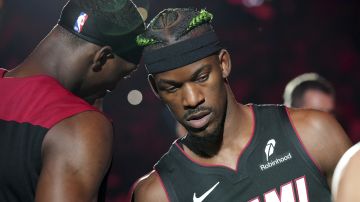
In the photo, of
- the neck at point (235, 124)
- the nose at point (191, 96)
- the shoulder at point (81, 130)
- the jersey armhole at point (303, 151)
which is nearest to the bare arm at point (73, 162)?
the shoulder at point (81, 130)

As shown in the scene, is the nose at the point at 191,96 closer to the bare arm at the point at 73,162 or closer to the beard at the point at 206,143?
the beard at the point at 206,143

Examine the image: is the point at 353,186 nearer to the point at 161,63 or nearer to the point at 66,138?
the point at 66,138

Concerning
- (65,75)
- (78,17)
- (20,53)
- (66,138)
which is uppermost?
(78,17)

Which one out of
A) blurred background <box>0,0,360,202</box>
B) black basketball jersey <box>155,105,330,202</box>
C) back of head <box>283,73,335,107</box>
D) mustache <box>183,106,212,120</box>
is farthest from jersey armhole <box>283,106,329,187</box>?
blurred background <box>0,0,360,202</box>

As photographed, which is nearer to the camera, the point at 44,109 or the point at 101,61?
the point at 44,109

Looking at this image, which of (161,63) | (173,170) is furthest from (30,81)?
(173,170)

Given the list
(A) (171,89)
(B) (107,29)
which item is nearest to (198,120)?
(A) (171,89)

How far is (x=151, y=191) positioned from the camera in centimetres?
254

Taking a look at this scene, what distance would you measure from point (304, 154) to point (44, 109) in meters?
1.13

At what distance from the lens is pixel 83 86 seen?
93.7 inches

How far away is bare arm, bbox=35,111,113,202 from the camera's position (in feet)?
6.31

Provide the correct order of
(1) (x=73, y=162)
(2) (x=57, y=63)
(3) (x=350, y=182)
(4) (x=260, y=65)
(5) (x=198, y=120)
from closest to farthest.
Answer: (3) (x=350, y=182) < (1) (x=73, y=162) < (2) (x=57, y=63) < (5) (x=198, y=120) < (4) (x=260, y=65)

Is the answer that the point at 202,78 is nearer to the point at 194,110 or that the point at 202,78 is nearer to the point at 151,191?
the point at 194,110

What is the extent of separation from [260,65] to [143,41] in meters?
5.05
